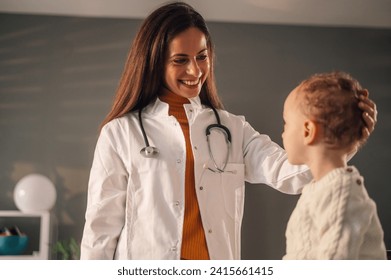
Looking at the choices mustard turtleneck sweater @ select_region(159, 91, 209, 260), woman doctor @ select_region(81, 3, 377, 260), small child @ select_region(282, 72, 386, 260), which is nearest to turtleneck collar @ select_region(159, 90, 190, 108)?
woman doctor @ select_region(81, 3, 377, 260)

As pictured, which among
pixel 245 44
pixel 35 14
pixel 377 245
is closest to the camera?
pixel 377 245

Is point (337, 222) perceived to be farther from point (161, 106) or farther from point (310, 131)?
point (161, 106)

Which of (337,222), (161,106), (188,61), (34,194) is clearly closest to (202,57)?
(188,61)

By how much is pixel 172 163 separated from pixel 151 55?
22 centimetres

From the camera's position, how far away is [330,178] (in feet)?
2.42

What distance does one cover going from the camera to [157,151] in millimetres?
1098

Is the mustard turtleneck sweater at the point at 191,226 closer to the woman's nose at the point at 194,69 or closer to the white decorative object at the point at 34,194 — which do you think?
the woman's nose at the point at 194,69

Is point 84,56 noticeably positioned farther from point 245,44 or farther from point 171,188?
point 171,188

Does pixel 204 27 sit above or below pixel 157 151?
above

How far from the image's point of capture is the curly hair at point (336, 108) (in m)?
0.76

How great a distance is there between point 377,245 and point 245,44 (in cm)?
100

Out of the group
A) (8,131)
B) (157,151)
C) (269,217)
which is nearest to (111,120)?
(157,151)

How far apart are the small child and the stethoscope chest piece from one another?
0.34 metres

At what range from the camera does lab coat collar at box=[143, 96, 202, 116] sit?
1150 millimetres
